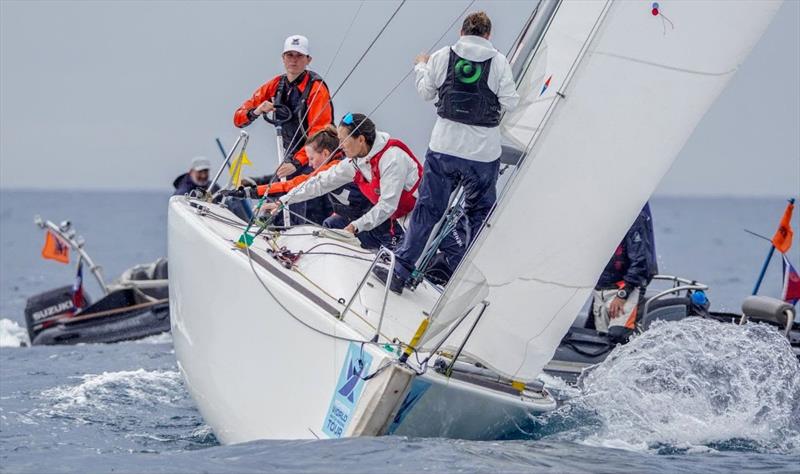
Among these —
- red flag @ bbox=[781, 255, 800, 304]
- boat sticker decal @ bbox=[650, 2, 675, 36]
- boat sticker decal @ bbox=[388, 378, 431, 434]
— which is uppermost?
boat sticker decal @ bbox=[650, 2, 675, 36]

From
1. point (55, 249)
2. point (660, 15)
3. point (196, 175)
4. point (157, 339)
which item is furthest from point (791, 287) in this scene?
point (55, 249)

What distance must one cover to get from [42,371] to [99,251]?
86.3 ft

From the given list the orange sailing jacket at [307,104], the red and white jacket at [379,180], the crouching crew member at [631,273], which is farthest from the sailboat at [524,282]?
the crouching crew member at [631,273]

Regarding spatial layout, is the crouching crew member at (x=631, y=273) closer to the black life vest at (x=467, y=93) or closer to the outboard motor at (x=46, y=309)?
the black life vest at (x=467, y=93)

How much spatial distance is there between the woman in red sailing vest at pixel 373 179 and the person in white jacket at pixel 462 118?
0.48 meters

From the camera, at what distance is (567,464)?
455cm

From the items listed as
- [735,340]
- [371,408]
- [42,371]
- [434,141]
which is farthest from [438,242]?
[42,371]

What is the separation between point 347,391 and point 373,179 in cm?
177

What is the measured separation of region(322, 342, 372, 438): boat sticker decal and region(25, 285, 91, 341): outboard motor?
7590 mm

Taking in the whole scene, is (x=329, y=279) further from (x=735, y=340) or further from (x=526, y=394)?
(x=735, y=340)

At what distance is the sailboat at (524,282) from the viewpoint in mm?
4590

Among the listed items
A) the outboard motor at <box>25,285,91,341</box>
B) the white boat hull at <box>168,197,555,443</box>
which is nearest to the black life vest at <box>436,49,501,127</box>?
the white boat hull at <box>168,197,555,443</box>

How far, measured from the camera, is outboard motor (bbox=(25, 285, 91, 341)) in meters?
11.7

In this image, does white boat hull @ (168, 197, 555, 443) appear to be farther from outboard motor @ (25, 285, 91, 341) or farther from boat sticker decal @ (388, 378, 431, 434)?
outboard motor @ (25, 285, 91, 341)
